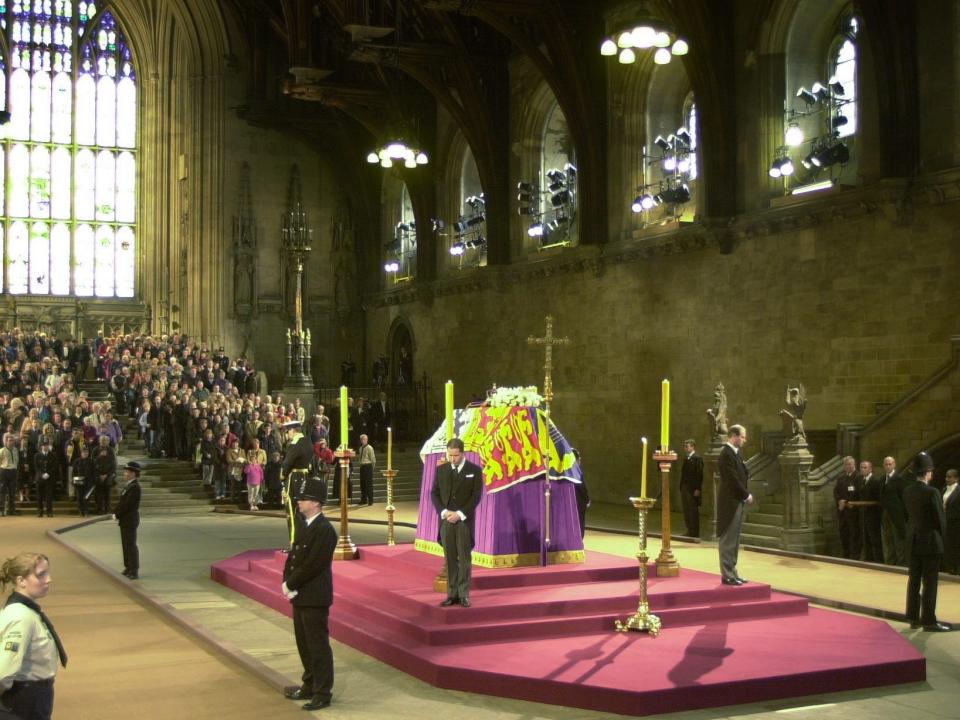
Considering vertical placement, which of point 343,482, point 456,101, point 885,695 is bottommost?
point 885,695

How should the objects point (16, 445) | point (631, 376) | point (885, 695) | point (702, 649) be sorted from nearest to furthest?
point (885, 695) < point (702, 649) < point (16, 445) < point (631, 376)

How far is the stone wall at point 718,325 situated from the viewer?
17.5 meters

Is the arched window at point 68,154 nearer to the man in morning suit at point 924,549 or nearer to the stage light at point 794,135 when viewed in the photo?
the stage light at point 794,135

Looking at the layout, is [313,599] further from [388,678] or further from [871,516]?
[871,516]

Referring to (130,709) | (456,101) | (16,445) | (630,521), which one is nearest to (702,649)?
(130,709)

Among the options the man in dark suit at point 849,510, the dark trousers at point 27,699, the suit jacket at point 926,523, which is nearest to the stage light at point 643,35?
the man in dark suit at point 849,510

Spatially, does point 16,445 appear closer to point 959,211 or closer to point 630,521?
point 630,521

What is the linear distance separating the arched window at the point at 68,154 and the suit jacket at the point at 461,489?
32.6 m

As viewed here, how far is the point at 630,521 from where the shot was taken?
20.6m

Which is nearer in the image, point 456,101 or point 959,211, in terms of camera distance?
point 959,211

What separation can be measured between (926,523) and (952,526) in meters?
3.57

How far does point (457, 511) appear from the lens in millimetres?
9805

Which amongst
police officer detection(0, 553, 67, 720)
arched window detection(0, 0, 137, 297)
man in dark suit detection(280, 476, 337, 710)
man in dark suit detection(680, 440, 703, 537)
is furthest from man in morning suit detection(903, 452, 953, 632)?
arched window detection(0, 0, 137, 297)

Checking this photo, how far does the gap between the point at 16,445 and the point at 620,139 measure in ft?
43.2
